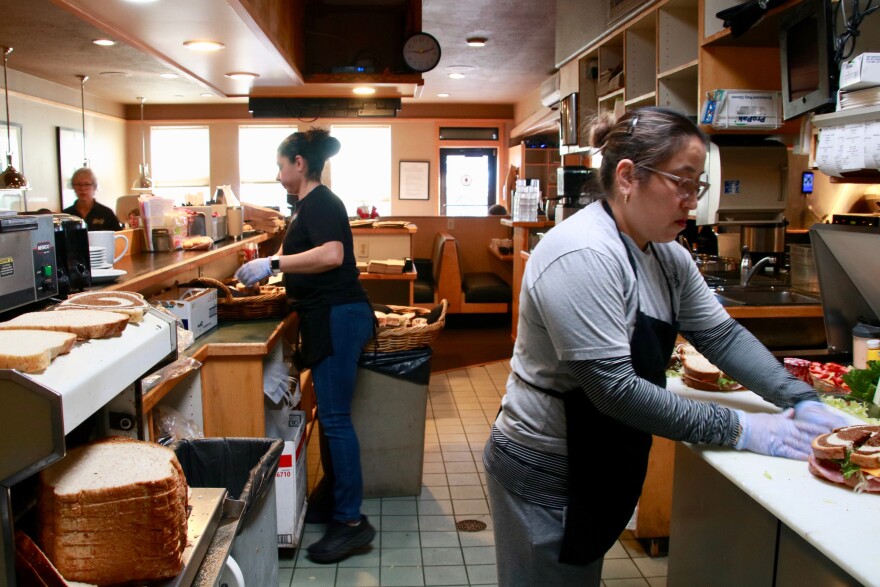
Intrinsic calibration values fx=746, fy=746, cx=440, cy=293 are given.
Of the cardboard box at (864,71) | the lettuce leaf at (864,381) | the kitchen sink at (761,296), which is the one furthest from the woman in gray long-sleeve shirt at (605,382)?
the kitchen sink at (761,296)

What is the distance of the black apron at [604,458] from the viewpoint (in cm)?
155

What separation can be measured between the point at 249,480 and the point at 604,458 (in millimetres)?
862

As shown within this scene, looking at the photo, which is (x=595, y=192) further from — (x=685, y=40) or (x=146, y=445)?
(x=685, y=40)

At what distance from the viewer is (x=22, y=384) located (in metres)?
0.96

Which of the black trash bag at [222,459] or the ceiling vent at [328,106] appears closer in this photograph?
the black trash bag at [222,459]

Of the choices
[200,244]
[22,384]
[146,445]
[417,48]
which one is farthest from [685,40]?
[22,384]

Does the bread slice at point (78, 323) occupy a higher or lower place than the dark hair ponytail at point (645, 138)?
lower

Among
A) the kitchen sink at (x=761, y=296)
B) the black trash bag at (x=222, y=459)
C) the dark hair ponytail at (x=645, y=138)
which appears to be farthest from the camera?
the kitchen sink at (x=761, y=296)

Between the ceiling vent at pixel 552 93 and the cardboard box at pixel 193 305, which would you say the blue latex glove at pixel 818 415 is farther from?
the ceiling vent at pixel 552 93

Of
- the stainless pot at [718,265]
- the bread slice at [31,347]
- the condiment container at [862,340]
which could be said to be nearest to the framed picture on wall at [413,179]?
the stainless pot at [718,265]

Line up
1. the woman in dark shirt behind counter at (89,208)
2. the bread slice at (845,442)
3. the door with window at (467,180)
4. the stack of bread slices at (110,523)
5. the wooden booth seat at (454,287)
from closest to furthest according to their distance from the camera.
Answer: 1. the stack of bread slices at (110,523)
2. the bread slice at (845,442)
3. the woman in dark shirt behind counter at (89,208)
4. the wooden booth seat at (454,287)
5. the door with window at (467,180)

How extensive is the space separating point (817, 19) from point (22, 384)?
288cm

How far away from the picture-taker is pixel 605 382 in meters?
1.43

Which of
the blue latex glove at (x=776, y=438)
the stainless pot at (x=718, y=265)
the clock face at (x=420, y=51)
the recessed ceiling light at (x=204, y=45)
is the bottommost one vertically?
the blue latex glove at (x=776, y=438)
